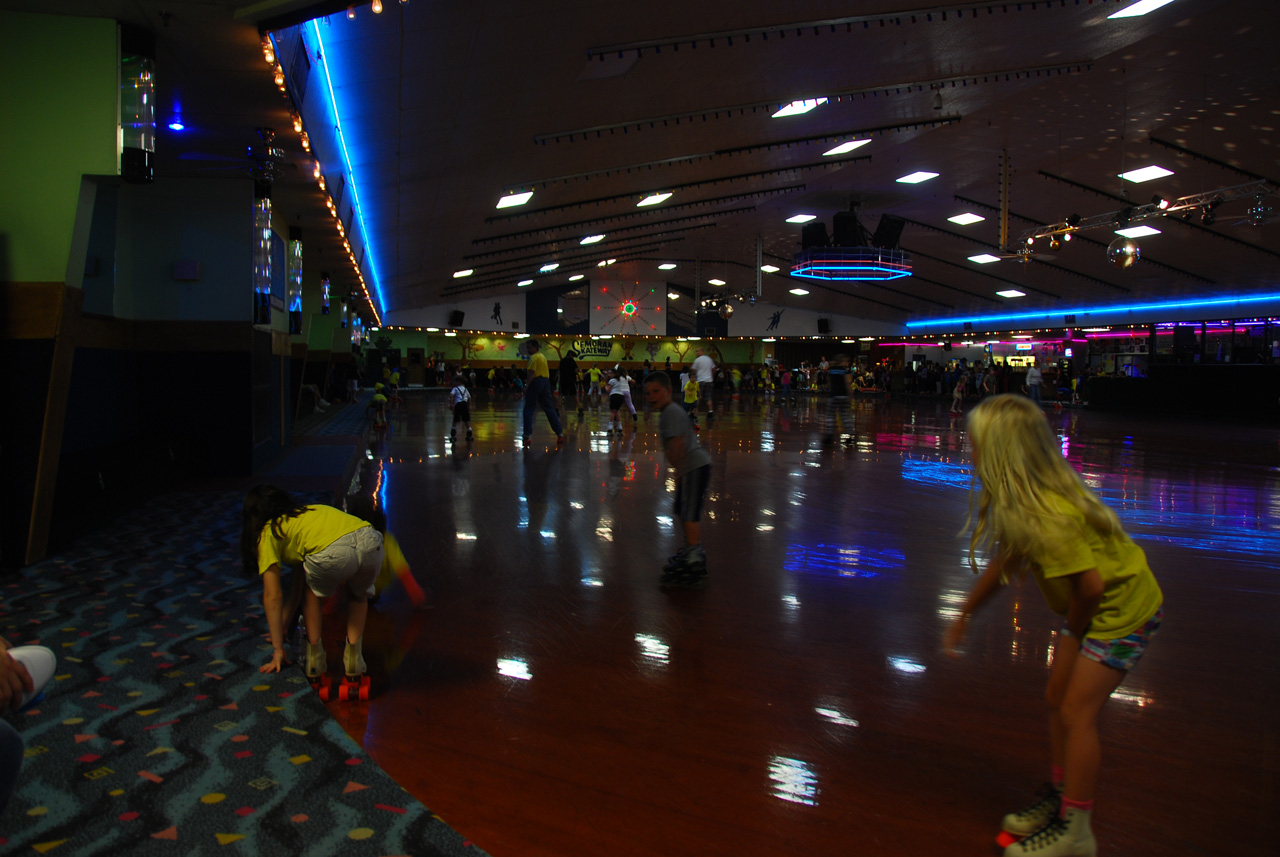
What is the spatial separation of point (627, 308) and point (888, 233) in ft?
Answer: 65.7

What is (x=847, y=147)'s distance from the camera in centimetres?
1465

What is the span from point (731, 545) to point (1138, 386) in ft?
74.4

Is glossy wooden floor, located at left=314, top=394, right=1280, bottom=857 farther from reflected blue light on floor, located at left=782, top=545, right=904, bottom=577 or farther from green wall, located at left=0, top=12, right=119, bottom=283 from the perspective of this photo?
green wall, located at left=0, top=12, right=119, bottom=283

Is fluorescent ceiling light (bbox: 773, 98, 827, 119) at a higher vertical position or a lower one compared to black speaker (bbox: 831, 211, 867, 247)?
lower

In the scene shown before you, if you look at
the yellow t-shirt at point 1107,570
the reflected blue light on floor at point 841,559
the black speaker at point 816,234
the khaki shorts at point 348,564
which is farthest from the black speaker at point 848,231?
the yellow t-shirt at point 1107,570

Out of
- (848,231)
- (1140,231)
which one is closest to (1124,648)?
(848,231)

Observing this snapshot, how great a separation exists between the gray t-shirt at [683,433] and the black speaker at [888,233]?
62.7 feet

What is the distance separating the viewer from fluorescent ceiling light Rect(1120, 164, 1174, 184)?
1636 centimetres

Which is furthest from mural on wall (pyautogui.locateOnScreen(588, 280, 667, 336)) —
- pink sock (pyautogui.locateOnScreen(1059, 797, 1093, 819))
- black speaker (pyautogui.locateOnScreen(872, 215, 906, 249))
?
pink sock (pyautogui.locateOnScreen(1059, 797, 1093, 819))

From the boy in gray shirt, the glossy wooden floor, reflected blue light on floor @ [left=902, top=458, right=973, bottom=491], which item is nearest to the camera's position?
the glossy wooden floor

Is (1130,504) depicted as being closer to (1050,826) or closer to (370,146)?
(1050,826)

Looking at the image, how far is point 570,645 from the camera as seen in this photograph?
130 inches

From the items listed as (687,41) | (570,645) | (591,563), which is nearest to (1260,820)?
(570,645)

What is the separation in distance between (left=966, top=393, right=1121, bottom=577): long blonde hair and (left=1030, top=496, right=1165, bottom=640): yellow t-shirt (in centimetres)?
2
